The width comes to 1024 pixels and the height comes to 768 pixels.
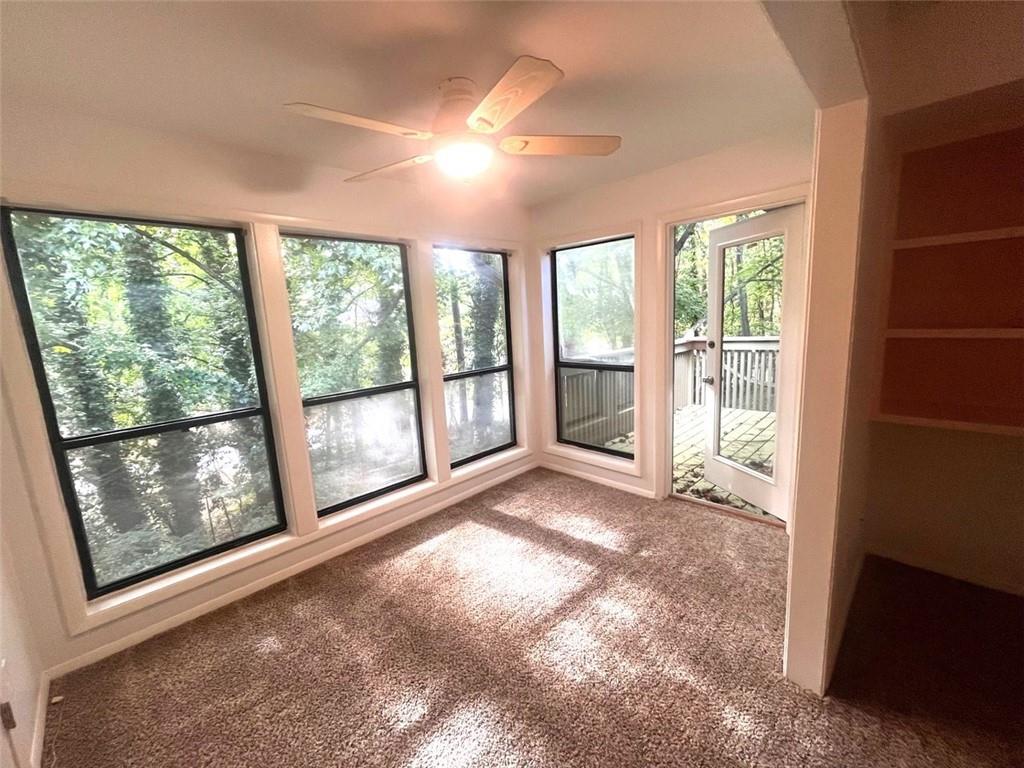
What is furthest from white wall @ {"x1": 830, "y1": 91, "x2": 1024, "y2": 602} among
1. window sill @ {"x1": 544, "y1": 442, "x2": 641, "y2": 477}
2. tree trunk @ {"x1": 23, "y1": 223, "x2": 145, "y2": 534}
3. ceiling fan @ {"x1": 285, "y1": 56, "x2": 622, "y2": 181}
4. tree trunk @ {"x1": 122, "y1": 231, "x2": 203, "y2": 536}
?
tree trunk @ {"x1": 23, "y1": 223, "x2": 145, "y2": 534}

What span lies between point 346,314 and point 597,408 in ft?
7.14

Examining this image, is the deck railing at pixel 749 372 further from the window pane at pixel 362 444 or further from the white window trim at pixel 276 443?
the window pane at pixel 362 444

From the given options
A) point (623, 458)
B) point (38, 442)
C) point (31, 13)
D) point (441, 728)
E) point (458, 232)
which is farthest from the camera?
point (623, 458)

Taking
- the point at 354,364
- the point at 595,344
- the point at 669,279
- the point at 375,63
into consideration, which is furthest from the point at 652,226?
the point at 354,364

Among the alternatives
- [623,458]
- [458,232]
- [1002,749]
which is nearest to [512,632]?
[1002,749]

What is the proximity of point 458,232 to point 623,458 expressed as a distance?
221 centimetres

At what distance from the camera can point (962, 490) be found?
2.00 m

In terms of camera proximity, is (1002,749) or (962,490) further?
(962,490)

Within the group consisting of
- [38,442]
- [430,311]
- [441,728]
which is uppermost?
[430,311]

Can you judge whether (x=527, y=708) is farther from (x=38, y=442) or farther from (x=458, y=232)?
(x=458, y=232)

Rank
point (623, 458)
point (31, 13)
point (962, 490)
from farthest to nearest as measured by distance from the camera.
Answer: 1. point (623, 458)
2. point (962, 490)
3. point (31, 13)

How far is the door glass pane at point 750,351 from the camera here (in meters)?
2.66

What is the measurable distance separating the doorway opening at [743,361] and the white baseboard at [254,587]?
1757mm

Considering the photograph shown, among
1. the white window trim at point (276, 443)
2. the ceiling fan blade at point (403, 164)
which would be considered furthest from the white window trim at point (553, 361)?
the ceiling fan blade at point (403, 164)
